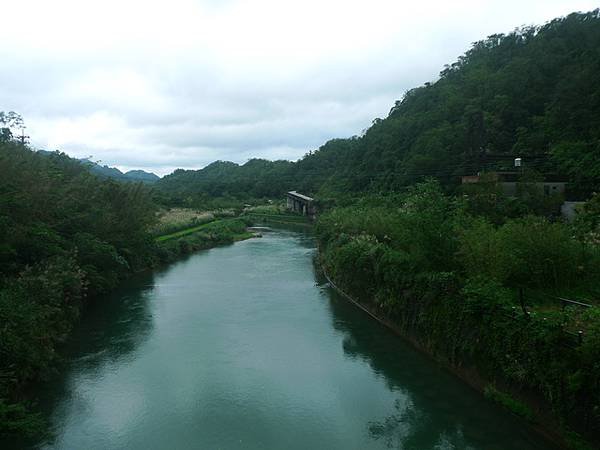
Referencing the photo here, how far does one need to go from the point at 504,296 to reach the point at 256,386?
25.2 ft

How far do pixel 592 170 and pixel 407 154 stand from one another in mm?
23414

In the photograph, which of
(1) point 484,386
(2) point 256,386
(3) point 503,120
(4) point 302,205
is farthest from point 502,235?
(4) point 302,205

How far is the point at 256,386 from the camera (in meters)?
13.9

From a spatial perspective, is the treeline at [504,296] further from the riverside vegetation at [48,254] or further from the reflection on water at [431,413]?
the riverside vegetation at [48,254]

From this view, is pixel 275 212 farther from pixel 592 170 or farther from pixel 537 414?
A: pixel 537 414

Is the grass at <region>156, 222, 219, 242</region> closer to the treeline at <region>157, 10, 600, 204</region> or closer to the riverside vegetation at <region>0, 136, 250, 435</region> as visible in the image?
the riverside vegetation at <region>0, 136, 250, 435</region>

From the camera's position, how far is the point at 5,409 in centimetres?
925

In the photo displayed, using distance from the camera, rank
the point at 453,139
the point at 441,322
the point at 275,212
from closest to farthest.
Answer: the point at 441,322 < the point at 453,139 < the point at 275,212

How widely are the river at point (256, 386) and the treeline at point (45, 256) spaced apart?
56.6 inches

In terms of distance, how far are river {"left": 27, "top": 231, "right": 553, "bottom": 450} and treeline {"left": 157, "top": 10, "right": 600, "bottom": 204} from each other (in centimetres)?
2119

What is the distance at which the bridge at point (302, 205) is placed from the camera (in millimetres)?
64438

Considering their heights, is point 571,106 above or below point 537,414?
above

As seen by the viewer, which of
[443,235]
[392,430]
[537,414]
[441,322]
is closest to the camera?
[537,414]

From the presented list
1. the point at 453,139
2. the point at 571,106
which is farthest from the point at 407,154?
the point at 571,106
